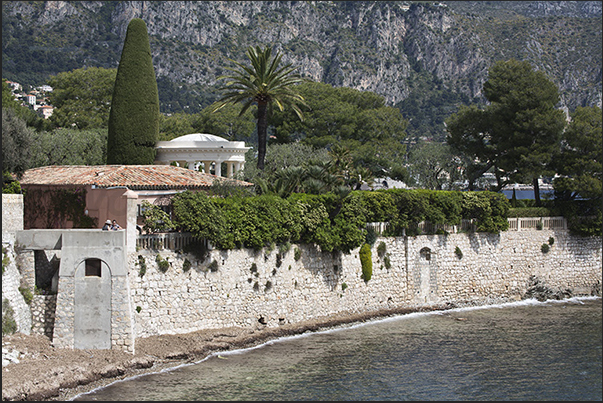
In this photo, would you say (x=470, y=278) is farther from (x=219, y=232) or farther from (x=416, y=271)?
(x=219, y=232)

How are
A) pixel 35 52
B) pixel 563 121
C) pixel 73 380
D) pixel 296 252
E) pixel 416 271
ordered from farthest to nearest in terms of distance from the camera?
pixel 35 52
pixel 563 121
pixel 416 271
pixel 296 252
pixel 73 380

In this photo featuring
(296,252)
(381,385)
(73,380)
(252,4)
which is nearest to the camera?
(73,380)

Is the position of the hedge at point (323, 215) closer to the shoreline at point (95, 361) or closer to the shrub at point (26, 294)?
the shoreline at point (95, 361)

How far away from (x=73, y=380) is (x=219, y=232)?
949 centimetres

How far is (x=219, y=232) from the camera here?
32.7m

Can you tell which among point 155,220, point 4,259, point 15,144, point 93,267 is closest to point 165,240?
point 155,220

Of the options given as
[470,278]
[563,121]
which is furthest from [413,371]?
[563,121]

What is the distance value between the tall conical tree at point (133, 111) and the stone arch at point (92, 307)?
15433mm

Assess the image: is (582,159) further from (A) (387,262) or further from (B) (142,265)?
(B) (142,265)

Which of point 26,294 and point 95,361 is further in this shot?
point 26,294

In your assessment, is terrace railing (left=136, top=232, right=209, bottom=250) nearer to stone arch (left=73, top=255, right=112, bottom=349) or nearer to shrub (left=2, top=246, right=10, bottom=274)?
stone arch (left=73, top=255, right=112, bottom=349)

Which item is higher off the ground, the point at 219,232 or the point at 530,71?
the point at 530,71

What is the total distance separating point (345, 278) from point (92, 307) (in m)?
15.6

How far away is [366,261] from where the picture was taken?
4066 centimetres
